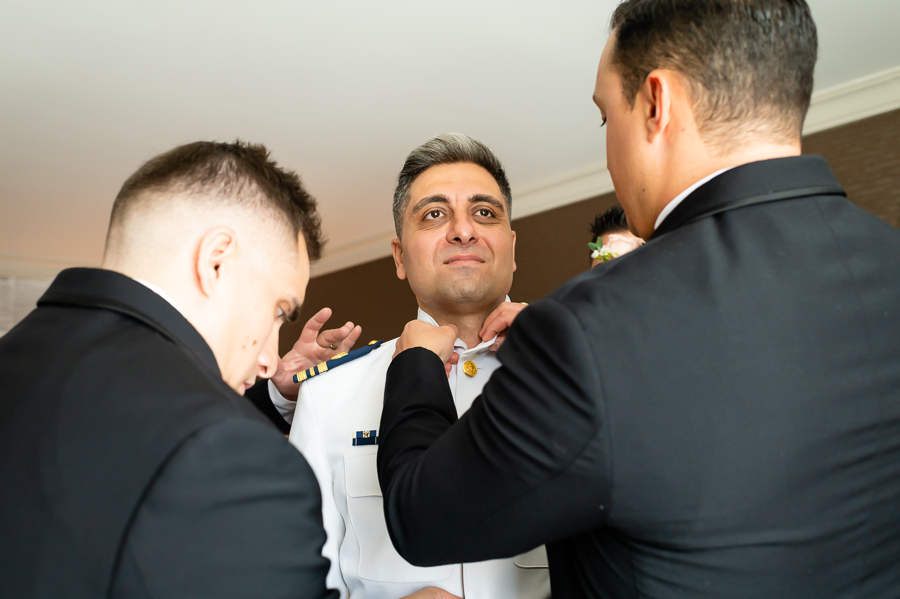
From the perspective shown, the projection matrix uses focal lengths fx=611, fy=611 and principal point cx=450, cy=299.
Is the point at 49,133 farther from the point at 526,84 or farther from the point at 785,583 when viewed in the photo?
the point at 785,583

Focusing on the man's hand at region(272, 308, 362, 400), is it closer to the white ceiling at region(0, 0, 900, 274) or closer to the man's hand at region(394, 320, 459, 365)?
the man's hand at region(394, 320, 459, 365)

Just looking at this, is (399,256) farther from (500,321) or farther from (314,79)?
(314,79)

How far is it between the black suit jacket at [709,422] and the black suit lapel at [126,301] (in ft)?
1.28

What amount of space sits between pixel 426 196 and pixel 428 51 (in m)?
1.59

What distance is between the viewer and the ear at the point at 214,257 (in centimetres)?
92

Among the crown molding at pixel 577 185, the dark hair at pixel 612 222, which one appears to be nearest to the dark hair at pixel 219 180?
the dark hair at pixel 612 222

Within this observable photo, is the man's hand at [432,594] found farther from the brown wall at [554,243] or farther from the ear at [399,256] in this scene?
the brown wall at [554,243]

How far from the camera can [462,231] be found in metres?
1.81

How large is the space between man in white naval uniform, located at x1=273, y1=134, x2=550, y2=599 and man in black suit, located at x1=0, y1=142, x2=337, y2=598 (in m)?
0.55

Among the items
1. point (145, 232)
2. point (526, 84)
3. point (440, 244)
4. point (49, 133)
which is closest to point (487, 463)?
point (145, 232)

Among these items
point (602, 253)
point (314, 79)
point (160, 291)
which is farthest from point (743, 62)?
point (314, 79)

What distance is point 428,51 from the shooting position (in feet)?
10.4

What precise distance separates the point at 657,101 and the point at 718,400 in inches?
18.6

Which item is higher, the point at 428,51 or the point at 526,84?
the point at 428,51
